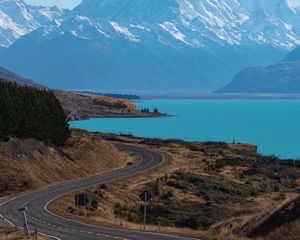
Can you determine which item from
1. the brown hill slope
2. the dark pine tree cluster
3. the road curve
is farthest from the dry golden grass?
the dark pine tree cluster

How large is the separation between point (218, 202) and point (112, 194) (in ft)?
35.0

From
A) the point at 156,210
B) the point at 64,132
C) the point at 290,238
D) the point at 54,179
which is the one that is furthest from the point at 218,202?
the point at 290,238

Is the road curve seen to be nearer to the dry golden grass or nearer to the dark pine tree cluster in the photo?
the dry golden grass

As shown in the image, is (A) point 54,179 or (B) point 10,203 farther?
(A) point 54,179

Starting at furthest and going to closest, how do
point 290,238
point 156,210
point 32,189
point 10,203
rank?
1. point 32,189
2. point 156,210
3. point 10,203
4. point 290,238

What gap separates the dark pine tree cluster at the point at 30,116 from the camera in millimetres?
75312

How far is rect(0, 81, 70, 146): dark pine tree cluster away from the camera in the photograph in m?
75.3

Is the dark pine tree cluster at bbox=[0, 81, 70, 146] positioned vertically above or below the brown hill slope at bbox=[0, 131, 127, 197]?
above

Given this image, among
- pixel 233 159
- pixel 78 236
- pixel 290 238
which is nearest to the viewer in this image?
pixel 290 238

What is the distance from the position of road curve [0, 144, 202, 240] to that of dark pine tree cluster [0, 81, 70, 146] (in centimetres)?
910

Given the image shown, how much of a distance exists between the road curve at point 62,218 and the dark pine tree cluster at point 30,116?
910cm

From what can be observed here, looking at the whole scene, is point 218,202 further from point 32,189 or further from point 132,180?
point 32,189

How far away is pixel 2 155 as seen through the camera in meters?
70.4

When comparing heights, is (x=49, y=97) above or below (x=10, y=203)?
above
